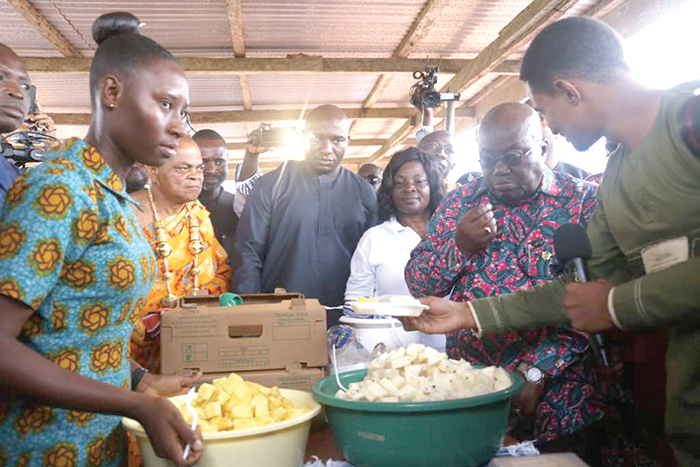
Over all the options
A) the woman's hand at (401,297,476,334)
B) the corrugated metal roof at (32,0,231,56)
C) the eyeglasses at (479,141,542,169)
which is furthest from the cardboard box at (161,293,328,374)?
the corrugated metal roof at (32,0,231,56)

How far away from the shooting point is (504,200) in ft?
6.16

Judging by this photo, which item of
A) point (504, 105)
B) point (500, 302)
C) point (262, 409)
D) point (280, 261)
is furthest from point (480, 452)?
point (280, 261)

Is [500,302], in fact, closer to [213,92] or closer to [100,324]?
[100,324]

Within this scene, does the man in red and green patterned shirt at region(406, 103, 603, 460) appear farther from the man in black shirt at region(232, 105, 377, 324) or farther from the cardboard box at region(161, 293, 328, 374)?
the man in black shirt at region(232, 105, 377, 324)

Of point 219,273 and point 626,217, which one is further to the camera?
point 219,273

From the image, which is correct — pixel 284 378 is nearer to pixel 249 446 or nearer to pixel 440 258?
pixel 249 446

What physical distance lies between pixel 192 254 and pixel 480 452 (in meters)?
1.77

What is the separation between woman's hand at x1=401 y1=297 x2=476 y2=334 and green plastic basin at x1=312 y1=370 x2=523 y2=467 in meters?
0.48

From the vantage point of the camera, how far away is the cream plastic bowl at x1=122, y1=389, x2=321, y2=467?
1.01 meters

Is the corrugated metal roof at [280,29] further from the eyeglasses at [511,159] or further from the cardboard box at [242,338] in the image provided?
the cardboard box at [242,338]

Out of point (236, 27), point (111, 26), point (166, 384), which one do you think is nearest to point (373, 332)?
point (166, 384)

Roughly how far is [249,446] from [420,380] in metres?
0.40

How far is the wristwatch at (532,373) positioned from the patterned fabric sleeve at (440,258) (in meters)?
0.39

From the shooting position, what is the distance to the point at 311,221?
10.1 ft
